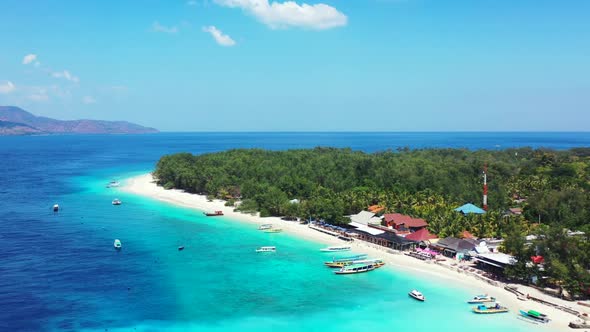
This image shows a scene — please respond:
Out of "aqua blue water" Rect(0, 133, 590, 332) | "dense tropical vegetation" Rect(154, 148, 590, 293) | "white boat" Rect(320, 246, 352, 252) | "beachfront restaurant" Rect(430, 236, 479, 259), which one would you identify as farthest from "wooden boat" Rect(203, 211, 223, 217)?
"beachfront restaurant" Rect(430, 236, 479, 259)

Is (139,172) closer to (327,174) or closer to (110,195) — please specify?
(110,195)

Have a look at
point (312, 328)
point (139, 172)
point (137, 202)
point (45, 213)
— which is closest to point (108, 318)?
point (312, 328)

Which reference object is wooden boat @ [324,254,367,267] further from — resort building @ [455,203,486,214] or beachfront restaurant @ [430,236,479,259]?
resort building @ [455,203,486,214]

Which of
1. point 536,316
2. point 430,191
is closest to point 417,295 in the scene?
point 536,316

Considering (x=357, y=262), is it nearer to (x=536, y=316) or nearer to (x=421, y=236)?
(x=421, y=236)

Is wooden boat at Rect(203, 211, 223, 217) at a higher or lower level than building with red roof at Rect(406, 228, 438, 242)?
lower
